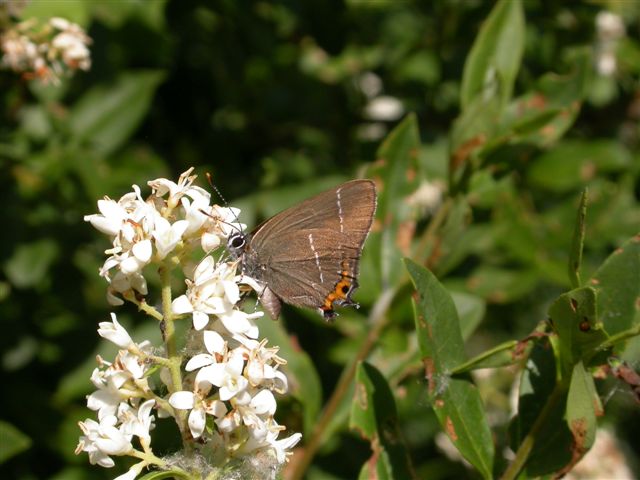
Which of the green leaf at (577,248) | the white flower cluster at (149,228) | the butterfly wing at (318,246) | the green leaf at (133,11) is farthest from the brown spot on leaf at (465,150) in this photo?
the green leaf at (133,11)

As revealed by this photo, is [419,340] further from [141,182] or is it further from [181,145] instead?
[181,145]

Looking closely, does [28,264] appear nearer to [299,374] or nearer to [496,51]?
[299,374]

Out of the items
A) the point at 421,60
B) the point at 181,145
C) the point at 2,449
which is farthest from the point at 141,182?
the point at 421,60

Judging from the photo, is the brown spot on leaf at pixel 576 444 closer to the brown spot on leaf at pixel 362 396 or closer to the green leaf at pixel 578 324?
the green leaf at pixel 578 324

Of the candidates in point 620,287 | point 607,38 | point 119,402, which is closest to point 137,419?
point 119,402

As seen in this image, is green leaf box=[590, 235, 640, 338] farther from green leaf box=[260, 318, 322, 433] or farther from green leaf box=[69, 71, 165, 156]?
green leaf box=[69, 71, 165, 156]

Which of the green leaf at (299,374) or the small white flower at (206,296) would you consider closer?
the small white flower at (206,296)
